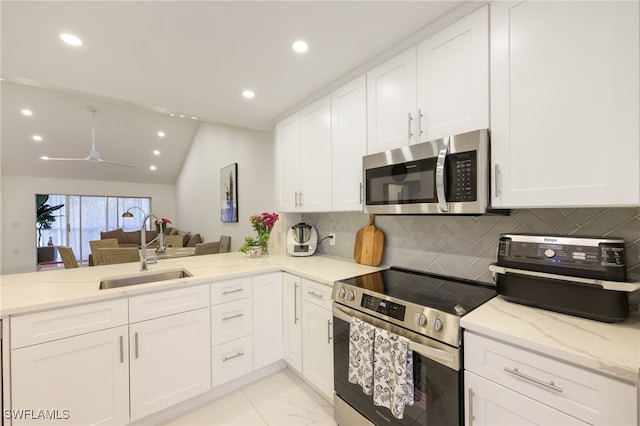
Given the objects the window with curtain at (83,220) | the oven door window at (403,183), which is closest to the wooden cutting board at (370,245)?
the oven door window at (403,183)

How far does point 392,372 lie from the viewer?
126 centimetres

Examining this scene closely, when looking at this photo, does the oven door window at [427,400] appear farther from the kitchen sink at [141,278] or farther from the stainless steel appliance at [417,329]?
the kitchen sink at [141,278]

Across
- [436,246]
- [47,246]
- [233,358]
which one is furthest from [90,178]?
[436,246]

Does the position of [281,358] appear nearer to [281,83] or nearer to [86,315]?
[86,315]

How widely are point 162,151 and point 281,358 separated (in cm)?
733

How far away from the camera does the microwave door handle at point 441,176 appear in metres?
1.35

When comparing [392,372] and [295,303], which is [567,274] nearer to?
[392,372]

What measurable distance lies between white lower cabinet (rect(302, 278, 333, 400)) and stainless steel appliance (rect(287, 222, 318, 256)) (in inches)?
26.4

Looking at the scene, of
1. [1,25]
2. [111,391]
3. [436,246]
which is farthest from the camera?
[436,246]

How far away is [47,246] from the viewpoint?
7.65 meters

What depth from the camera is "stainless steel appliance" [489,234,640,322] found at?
972 mm

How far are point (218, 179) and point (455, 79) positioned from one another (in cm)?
552

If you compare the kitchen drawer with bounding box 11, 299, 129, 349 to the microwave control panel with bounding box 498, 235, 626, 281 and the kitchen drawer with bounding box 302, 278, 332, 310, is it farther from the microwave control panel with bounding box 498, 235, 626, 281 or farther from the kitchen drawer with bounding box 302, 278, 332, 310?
the microwave control panel with bounding box 498, 235, 626, 281

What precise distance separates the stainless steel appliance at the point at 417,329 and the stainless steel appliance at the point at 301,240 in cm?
96
